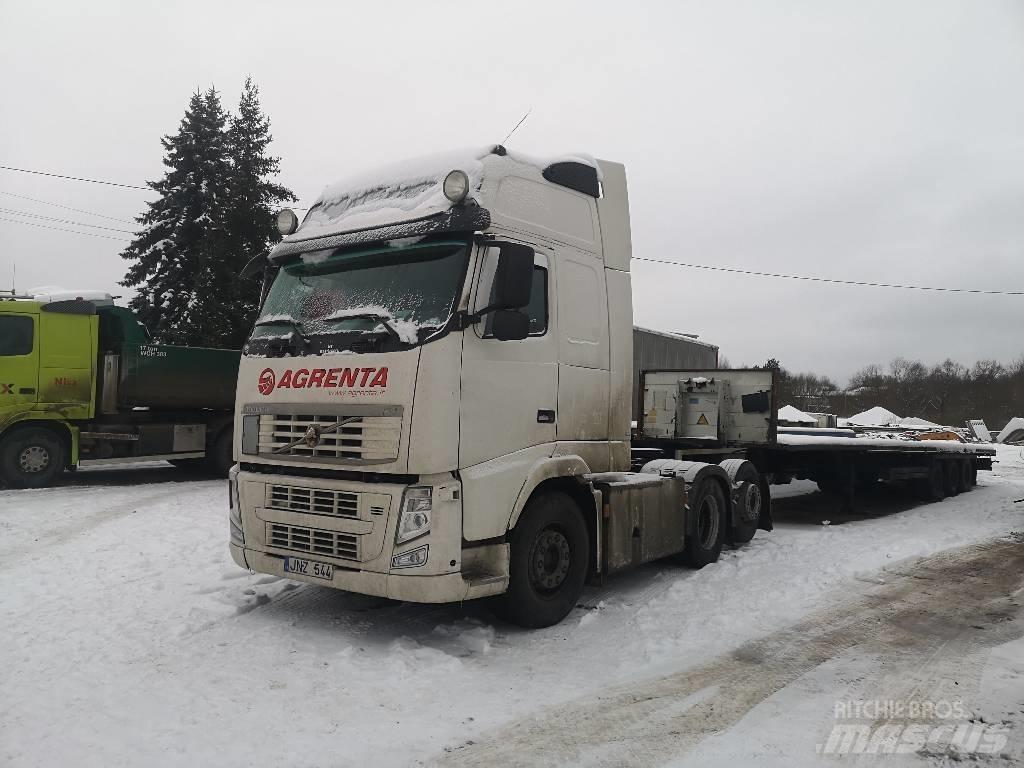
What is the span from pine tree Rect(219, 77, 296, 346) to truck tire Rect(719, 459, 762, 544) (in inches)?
645

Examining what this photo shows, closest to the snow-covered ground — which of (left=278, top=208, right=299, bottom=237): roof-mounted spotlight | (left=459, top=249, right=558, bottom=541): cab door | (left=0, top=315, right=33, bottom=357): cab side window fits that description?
(left=459, top=249, right=558, bottom=541): cab door

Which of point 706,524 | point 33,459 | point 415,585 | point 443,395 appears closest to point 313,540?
point 415,585

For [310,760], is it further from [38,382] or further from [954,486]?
[954,486]

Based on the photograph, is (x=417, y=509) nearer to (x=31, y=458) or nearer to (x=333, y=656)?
(x=333, y=656)

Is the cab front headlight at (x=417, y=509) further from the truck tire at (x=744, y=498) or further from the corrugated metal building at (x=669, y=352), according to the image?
the corrugated metal building at (x=669, y=352)

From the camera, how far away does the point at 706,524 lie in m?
7.85

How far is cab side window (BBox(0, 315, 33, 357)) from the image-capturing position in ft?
37.1

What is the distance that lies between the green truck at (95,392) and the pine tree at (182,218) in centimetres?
1443

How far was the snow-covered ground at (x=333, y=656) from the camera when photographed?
3701 millimetres

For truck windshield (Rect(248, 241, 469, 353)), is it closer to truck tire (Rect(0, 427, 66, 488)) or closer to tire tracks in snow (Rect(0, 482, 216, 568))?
tire tracks in snow (Rect(0, 482, 216, 568))

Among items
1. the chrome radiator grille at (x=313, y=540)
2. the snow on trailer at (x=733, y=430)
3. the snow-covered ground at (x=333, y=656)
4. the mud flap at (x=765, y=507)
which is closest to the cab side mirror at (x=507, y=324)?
the chrome radiator grille at (x=313, y=540)

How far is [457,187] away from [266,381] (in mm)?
2022

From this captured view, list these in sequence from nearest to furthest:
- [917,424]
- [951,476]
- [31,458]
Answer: [31,458]
[951,476]
[917,424]

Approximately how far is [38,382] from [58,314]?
44.3 inches
